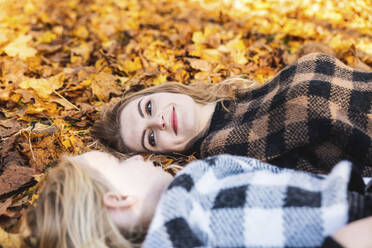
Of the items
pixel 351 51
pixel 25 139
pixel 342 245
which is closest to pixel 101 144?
pixel 25 139

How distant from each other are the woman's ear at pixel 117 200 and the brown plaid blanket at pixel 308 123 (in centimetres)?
77

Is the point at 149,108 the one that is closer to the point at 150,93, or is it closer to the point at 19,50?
the point at 150,93

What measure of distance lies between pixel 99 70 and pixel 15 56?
88cm

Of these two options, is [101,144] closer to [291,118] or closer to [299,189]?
[291,118]

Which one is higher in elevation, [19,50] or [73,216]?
[19,50]

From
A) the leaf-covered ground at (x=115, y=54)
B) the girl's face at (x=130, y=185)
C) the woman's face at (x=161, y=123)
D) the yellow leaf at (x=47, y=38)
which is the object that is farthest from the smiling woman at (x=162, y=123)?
the yellow leaf at (x=47, y=38)

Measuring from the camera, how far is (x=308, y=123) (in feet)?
5.86

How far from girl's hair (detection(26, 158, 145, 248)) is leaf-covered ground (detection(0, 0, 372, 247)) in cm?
30

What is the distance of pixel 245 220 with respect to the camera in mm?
1248

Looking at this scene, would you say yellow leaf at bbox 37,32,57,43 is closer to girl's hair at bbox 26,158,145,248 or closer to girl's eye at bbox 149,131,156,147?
girl's eye at bbox 149,131,156,147

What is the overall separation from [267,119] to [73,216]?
127 cm

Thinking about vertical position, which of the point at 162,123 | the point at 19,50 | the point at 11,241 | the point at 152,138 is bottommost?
the point at 11,241

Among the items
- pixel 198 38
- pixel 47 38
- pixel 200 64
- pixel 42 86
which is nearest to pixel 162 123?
pixel 200 64

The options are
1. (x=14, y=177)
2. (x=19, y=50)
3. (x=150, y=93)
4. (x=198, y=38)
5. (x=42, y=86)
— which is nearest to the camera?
(x=14, y=177)
